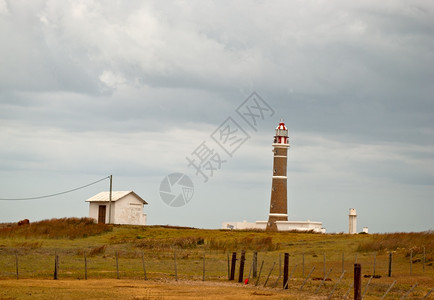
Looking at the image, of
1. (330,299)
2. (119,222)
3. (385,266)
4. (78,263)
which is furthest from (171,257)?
(119,222)

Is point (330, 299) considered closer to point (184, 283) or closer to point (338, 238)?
point (184, 283)

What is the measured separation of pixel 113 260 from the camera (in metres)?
43.0

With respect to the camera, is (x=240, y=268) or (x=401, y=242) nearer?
(x=240, y=268)

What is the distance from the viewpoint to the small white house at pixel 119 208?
69500 millimetres

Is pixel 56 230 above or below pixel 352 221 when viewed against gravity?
below

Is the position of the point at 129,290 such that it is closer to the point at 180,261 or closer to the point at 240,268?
the point at 240,268

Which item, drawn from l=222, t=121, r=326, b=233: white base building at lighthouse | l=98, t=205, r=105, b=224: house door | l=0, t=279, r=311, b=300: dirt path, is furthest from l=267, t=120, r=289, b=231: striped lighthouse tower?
l=0, t=279, r=311, b=300: dirt path

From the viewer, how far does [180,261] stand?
144ft

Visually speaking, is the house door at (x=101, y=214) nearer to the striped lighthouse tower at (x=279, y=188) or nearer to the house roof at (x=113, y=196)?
the house roof at (x=113, y=196)

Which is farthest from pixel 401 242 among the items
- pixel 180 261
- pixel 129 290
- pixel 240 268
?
pixel 129 290

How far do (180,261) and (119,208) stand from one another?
88.4 ft

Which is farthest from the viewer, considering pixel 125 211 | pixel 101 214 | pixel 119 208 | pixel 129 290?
pixel 101 214

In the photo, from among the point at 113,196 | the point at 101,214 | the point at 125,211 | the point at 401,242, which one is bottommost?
the point at 401,242

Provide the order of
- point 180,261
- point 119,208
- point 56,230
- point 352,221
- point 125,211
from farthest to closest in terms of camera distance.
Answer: point 352,221 → point 125,211 → point 119,208 → point 56,230 → point 180,261
